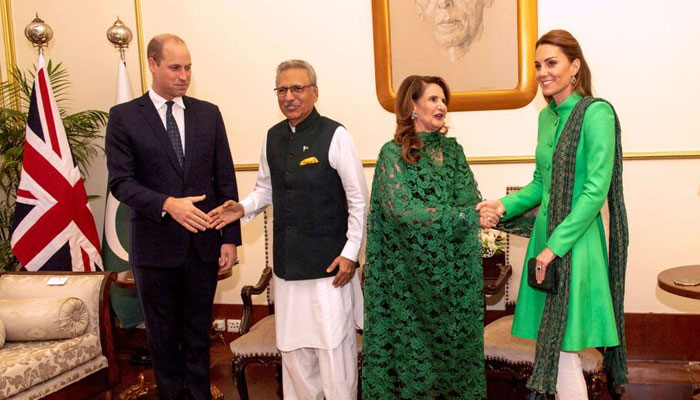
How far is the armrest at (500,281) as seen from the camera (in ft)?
11.8

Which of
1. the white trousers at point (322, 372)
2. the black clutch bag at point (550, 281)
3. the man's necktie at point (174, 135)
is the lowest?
the white trousers at point (322, 372)

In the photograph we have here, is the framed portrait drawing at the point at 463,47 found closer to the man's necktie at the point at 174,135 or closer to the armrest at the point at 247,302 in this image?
the armrest at the point at 247,302

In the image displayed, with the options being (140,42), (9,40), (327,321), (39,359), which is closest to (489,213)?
(327,321)

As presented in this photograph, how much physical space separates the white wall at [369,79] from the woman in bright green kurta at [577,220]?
150 centimetres

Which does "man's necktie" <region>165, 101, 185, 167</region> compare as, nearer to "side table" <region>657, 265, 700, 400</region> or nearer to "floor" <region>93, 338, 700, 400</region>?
"floor" <region>93, 338, 700, 400</region>

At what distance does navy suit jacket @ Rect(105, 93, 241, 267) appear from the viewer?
3166mm

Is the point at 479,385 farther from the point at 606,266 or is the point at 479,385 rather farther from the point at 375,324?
the point at 606,266

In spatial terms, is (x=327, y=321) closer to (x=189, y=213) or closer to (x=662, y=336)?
(x=189, y=213)

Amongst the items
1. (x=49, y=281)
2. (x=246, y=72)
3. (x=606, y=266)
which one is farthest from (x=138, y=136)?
(x=606, y=266)

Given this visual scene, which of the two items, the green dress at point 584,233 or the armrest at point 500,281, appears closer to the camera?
the green dress at point 584,233

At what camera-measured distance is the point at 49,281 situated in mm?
3945

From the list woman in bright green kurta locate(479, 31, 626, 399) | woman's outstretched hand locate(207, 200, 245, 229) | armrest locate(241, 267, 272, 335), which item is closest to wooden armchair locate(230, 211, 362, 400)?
armrest locate(241, 267, 272, 335)

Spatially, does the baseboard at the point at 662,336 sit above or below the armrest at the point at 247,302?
below

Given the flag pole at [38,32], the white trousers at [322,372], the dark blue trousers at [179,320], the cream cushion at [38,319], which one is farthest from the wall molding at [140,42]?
the white trousers at [322,372]
